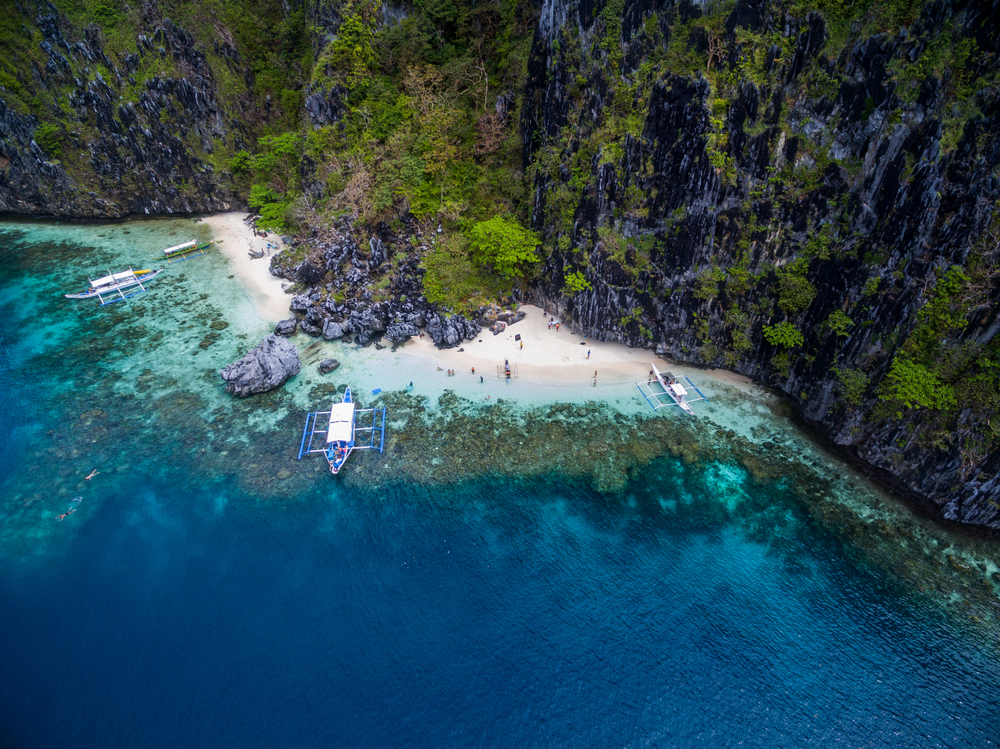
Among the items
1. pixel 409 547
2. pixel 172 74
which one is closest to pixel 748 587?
pixel 409 547

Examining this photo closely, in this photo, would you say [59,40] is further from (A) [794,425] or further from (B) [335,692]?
(A) [794,425]

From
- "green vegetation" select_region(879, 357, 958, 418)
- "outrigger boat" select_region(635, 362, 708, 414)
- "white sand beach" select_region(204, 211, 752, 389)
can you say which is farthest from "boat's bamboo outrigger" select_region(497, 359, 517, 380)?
"green vegetation" select_region(879, 357, 958, 418)

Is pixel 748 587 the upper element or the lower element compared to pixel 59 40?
lower

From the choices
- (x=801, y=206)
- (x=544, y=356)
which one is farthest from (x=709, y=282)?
(x=544, y=356)

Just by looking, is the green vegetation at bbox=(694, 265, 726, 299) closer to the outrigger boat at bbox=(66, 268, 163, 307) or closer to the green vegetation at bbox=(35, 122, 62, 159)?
the outrigger boat at bbox=(66, 268, 163, 307)

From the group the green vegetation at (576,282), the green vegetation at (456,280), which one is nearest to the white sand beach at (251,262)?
the green vegetation at (456,280)

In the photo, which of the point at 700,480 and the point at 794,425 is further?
the point at 794,425

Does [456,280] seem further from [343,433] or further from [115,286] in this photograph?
[115,286]

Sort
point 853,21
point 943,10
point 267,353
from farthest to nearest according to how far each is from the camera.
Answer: point 267,353 < point 853,21 < point 943,10
